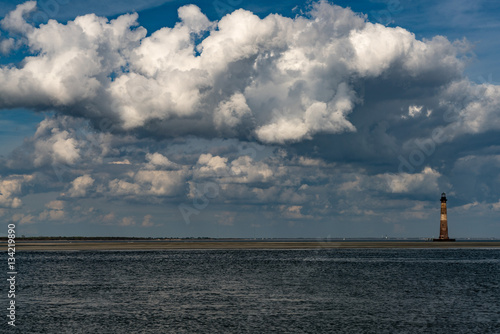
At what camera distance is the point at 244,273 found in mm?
81125

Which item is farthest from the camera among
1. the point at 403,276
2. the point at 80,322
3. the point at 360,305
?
the point at 403,276

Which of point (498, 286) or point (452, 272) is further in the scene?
point (452, 272)

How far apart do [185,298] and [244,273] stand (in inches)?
1186

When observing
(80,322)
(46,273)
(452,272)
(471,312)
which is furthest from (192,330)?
(452,272)

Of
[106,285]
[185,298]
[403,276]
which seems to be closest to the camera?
[185,298]

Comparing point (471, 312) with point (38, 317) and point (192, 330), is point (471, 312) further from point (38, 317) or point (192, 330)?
point (38, 317)

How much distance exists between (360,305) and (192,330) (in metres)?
18.6

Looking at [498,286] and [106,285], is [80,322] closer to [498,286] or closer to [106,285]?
[106,285]

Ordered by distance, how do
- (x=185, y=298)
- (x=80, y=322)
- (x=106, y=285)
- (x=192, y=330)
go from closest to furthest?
(x=192, y=330), (x=80, y=322), (x=185, y=298), (x=106, y=285)

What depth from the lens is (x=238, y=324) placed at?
3794 centimetres

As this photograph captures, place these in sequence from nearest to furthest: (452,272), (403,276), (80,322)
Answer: (80,322) < (403,276) < (452,272)

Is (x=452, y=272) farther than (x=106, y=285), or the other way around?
(x=452, y=272)

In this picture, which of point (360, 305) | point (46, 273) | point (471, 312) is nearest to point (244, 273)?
point (46, 273)

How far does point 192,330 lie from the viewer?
36094 millimetres
